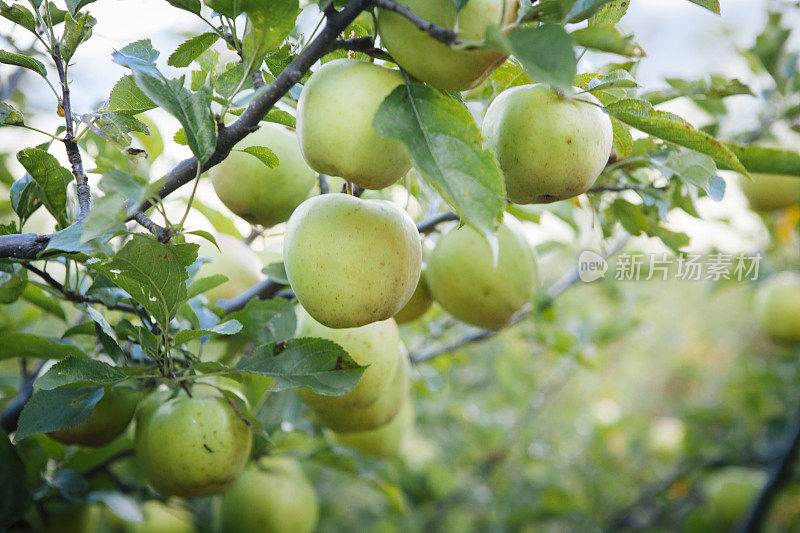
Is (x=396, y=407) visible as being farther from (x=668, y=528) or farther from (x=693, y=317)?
(x=693, y=317)

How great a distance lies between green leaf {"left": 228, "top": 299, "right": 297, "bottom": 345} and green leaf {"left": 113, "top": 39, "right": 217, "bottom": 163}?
10.1 inches

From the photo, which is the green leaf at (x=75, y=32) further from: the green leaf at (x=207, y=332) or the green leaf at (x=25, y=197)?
the green leaf at (x=207, y=332)

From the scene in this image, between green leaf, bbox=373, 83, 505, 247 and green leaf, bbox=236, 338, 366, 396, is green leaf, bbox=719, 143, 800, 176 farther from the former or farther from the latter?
green leaf, bbox=236, 338, 366, 396

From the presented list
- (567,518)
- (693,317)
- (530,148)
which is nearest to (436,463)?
(567,518)

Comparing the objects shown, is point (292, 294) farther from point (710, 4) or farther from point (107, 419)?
point (710, 4)

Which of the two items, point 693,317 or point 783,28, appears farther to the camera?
point 693,317

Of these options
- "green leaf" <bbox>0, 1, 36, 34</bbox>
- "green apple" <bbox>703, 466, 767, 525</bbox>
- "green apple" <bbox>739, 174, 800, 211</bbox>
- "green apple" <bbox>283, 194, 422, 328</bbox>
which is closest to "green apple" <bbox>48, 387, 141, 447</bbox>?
"green apple" <bbox>283, 194, 422, 328</bbox>

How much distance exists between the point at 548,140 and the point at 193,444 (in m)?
0.55

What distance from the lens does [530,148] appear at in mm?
620

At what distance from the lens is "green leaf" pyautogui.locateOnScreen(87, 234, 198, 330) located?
566 mm

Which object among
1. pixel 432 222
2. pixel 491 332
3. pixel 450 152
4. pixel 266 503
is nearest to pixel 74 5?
pixel 450 152

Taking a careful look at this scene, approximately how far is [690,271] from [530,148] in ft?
2.55

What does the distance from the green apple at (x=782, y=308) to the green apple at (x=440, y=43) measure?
1.90 meters

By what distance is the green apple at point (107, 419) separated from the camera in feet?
2.51
